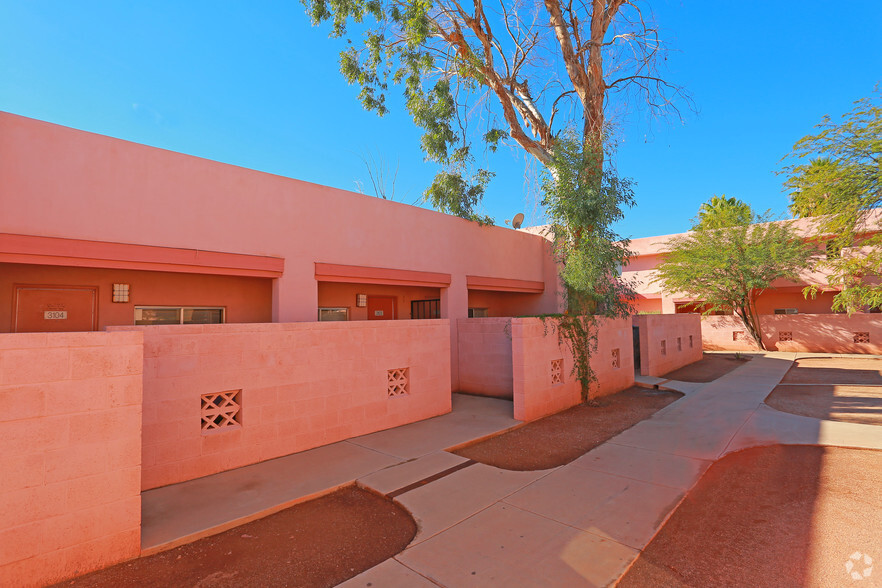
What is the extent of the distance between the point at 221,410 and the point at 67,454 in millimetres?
1991

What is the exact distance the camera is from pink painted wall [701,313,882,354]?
703 inches

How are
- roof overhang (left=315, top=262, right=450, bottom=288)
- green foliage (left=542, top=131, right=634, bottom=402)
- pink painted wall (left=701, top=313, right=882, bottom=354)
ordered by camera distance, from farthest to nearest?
pink painted wall (left=701, top=313, right=882, bottom=354)
green foliage (left=542, top=131, right=634, bottom=402)
roof overhang (left=315, top=262, right=450, bottom=288)

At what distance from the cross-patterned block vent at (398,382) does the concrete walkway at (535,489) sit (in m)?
0.62

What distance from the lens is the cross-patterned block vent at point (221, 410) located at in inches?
194

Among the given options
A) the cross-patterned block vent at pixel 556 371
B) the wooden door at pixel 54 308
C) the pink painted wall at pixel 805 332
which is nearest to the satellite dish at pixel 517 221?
the cross-patterned block vent at pixel 556 371

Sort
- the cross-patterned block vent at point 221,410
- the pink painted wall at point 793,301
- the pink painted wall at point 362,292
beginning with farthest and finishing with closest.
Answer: the pink painted wall at point 793,301 → the pink painted wall at point 362,292 → the cross-patterned block vent at point 221,410

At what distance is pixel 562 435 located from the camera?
672 centimetres

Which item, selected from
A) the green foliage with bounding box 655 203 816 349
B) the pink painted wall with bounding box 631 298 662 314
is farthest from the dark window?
the pink painted wall with bounding box 631 298 662 314

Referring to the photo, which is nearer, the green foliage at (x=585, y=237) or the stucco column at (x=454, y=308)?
the green foliage at (x=585, y=237)

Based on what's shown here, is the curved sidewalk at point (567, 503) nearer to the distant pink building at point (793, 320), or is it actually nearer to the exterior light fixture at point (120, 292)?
the exterior light fixture at point (120, 292)

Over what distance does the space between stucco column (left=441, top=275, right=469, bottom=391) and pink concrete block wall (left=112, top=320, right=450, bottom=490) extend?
2.80 meters

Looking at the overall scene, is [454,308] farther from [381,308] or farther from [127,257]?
[127,257]

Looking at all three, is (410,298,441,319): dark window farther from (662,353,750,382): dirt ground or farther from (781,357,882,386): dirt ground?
(781,357,882,386): dirt ground

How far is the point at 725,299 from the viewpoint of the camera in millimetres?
19844
